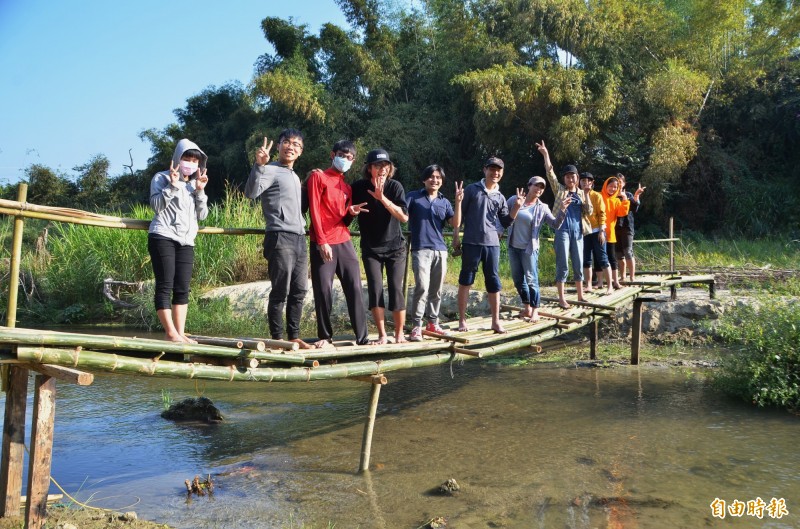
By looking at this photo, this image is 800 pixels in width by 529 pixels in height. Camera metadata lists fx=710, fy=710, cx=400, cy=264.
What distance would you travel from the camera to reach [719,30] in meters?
16.4

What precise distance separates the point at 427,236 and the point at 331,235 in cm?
97

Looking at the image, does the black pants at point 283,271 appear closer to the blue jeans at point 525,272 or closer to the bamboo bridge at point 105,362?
the bamboo bridge at point 105,362

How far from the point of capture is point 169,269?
4.47 m

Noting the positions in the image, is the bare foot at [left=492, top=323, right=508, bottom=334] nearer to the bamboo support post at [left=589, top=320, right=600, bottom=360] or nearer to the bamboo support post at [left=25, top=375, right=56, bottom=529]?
the bamboo support post at [left=589, top=320, right=600, bottom=360]

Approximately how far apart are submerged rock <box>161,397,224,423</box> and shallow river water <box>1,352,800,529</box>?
14 cm

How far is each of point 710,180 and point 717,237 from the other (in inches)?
58.8

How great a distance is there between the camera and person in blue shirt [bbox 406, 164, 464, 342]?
18.5 ft

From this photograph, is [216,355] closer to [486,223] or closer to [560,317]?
[486,223]

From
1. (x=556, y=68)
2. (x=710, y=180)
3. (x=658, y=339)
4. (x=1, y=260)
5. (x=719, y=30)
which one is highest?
(x=719, y=30)

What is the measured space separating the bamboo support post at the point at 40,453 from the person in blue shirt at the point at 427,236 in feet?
8.75

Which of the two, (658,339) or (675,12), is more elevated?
(675,12)

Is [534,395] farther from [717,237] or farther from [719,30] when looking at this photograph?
[719,30]

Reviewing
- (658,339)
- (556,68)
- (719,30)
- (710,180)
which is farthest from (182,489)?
(719,30)

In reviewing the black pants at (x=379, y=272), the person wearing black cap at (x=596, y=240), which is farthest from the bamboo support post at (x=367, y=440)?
the person wearing black cap at (x=596, y=240)
